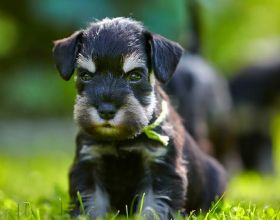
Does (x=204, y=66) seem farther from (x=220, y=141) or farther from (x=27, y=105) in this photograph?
(x=27, y=105)

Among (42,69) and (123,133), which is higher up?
(123,133)

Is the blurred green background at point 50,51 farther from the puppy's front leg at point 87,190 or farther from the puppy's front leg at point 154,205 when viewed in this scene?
the puppy's front leg at point 154,205

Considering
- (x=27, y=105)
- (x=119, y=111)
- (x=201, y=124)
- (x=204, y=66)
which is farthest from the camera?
(x=27, y=105)

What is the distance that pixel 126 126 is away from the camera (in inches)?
197

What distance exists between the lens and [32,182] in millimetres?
7785

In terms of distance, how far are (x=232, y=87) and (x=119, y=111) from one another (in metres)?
6.01

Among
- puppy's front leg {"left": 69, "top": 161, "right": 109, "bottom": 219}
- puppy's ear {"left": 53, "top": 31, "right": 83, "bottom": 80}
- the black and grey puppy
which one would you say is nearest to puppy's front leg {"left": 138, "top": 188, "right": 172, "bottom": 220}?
the black and grey puppy

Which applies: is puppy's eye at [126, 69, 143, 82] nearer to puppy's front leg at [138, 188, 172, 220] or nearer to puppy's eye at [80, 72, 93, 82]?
puppy's eye at [80, 72, 93, 82]

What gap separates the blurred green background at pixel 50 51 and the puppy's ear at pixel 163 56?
14.5 ft

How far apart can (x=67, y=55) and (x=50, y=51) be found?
7703mm

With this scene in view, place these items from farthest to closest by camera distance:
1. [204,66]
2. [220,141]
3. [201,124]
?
[220,141], [204,66], [201,124]

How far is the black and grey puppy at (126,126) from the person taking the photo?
202 inches

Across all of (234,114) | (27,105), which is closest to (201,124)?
(234,114)

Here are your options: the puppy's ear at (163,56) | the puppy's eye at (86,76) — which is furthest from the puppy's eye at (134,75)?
the puppy's eye at (86,76)
